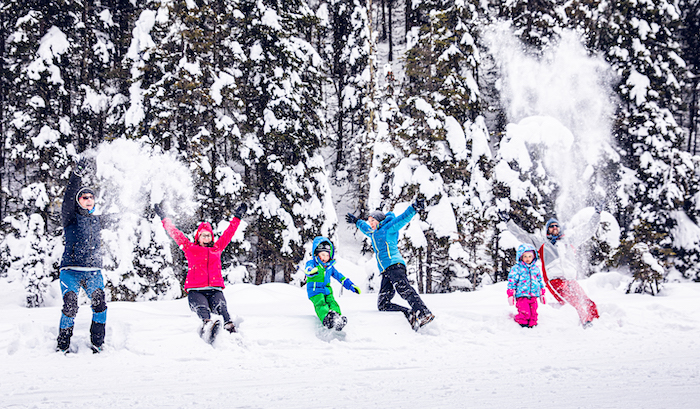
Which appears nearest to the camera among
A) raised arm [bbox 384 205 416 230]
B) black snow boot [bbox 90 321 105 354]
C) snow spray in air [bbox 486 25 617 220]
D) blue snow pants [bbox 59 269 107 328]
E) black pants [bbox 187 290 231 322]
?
blue snow pants [bbox 59 269 107 328]

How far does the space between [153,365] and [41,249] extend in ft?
34.1

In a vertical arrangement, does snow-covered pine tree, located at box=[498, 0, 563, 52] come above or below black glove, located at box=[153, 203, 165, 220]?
above

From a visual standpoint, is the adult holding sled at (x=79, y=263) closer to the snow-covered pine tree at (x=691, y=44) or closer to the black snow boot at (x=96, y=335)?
the black snow boot at (x=96, y=335)

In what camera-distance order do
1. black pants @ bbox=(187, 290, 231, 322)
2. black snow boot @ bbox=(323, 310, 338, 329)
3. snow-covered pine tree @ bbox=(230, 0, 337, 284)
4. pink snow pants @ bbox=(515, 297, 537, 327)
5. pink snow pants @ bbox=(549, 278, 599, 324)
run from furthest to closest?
snow-covered pine tree @ bbox=(230, 0, 337, 284), pink snow pants @ bbox=(549, 278, 599, 324), pink snow pants @ bbox=(515, 297, 537, 327), black snow boot @ bbox=(323, 310, 338, 329), black pants @ bbox=(187, 290, 231, 322)

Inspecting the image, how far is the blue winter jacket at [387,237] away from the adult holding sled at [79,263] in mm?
3775

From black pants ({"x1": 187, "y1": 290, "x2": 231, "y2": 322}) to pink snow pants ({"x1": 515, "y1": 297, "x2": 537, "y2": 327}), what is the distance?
4.31 meters

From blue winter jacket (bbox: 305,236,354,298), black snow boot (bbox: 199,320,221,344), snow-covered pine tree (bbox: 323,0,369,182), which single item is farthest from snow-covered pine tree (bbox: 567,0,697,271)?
black snow boot (bbox: 199,320,221,344)

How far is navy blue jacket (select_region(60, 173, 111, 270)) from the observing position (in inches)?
185

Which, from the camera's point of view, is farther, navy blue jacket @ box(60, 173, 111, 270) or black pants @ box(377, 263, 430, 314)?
black pants @ box(377, 263, 430, 314)

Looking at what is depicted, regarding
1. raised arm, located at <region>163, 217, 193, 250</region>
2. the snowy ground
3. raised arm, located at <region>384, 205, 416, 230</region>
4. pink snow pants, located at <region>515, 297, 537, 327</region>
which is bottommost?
the snowy ground

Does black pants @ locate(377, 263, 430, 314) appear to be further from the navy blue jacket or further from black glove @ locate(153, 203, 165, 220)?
the navy blue jacket

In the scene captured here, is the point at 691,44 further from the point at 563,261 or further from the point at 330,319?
the point at 330,319

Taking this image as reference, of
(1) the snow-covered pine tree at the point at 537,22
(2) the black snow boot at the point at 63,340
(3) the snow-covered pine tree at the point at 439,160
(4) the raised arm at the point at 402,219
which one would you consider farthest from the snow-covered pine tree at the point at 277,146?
(1) the snow-covered pine tree at the point at 537,22

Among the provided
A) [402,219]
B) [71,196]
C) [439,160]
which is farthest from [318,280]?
[439,160]
